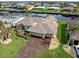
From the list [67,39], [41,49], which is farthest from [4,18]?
[67,39]

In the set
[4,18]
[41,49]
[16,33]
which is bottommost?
[41,49]

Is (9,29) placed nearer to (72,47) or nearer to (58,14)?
(58,14)

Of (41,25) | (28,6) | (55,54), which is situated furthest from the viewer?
(28,6)

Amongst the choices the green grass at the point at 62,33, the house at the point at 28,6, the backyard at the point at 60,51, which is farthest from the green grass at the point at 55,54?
the house at the point at 28,6

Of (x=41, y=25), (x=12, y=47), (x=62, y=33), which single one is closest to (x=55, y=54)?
(x=62, y=33)

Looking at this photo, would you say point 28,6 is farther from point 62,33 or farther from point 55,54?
point 55,54

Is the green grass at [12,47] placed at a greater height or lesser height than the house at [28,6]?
lesser

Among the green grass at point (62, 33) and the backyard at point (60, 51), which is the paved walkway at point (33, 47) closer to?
the backyard at point (60, 51)
